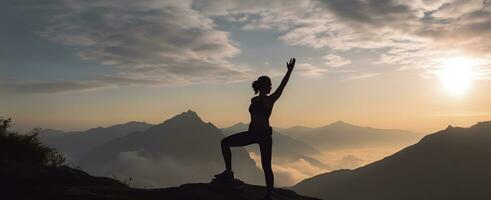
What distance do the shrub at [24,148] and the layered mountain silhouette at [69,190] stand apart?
29.9 metres

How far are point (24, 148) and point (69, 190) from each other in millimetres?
38472

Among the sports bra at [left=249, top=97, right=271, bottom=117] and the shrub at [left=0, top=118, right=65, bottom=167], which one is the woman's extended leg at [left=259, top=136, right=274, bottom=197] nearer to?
the sports bra at [left=249, top=97, right=271, bottom=117]

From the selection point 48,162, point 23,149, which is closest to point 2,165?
point 23,149

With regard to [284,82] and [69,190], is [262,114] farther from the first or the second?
[69,190]

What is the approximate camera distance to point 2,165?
2091 centimetres

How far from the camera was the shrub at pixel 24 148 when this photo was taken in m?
49.6

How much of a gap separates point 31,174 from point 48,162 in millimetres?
38963

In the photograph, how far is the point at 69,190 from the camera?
726 inches

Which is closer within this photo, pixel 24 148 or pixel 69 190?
pixel 69 190

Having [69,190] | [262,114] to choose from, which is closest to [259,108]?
[262,114]

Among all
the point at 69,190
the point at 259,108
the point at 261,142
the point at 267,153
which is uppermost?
the point at 259,108

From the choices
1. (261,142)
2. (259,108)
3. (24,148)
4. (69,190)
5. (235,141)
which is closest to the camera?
(259,108)

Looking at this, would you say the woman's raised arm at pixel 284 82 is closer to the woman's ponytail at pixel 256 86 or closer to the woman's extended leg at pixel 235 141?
the woman's ponytail at pixel 256 86

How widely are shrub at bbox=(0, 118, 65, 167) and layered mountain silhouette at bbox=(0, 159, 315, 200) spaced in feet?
98.2
